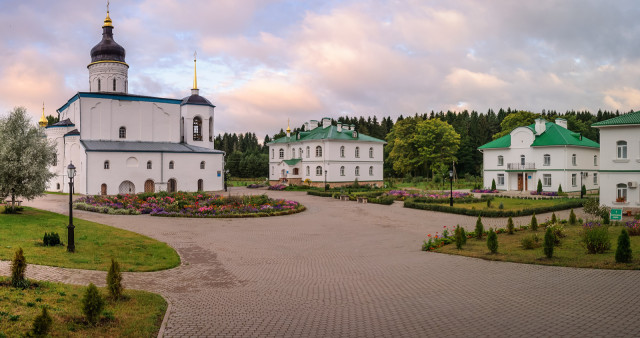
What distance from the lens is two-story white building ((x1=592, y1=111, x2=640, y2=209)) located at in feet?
85.6

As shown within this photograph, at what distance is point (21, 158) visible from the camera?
21.3m

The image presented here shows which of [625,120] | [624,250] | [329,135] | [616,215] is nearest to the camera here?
[624,250]

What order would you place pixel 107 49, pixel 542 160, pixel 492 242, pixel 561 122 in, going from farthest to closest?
pixel 561 122 → pixel 107 49 → pixel 542 160 → pixel 492 242

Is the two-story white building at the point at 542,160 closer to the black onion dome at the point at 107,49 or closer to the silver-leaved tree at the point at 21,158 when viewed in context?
the silver-leaved tree at the point at 21,158

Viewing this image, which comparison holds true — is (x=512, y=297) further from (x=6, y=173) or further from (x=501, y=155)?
(x=501, y=155)

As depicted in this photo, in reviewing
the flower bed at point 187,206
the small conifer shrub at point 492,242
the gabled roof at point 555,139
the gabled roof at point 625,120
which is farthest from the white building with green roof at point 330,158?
the small conifer shrub at point 492,242

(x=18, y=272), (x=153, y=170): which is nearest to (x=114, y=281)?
(x=18, y=272)

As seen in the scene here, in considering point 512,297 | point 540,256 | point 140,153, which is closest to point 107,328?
point 512,297

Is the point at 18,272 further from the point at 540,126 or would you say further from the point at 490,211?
the point at 540,126

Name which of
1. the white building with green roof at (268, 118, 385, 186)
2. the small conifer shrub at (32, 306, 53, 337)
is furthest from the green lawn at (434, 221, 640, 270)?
the white building with green roof at (268, 118, 385, 186)

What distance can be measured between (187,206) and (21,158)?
933 centimetres

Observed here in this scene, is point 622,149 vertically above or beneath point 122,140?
beneath

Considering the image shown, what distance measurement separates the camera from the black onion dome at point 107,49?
1817 inches

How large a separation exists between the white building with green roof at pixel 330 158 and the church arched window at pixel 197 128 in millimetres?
13999
